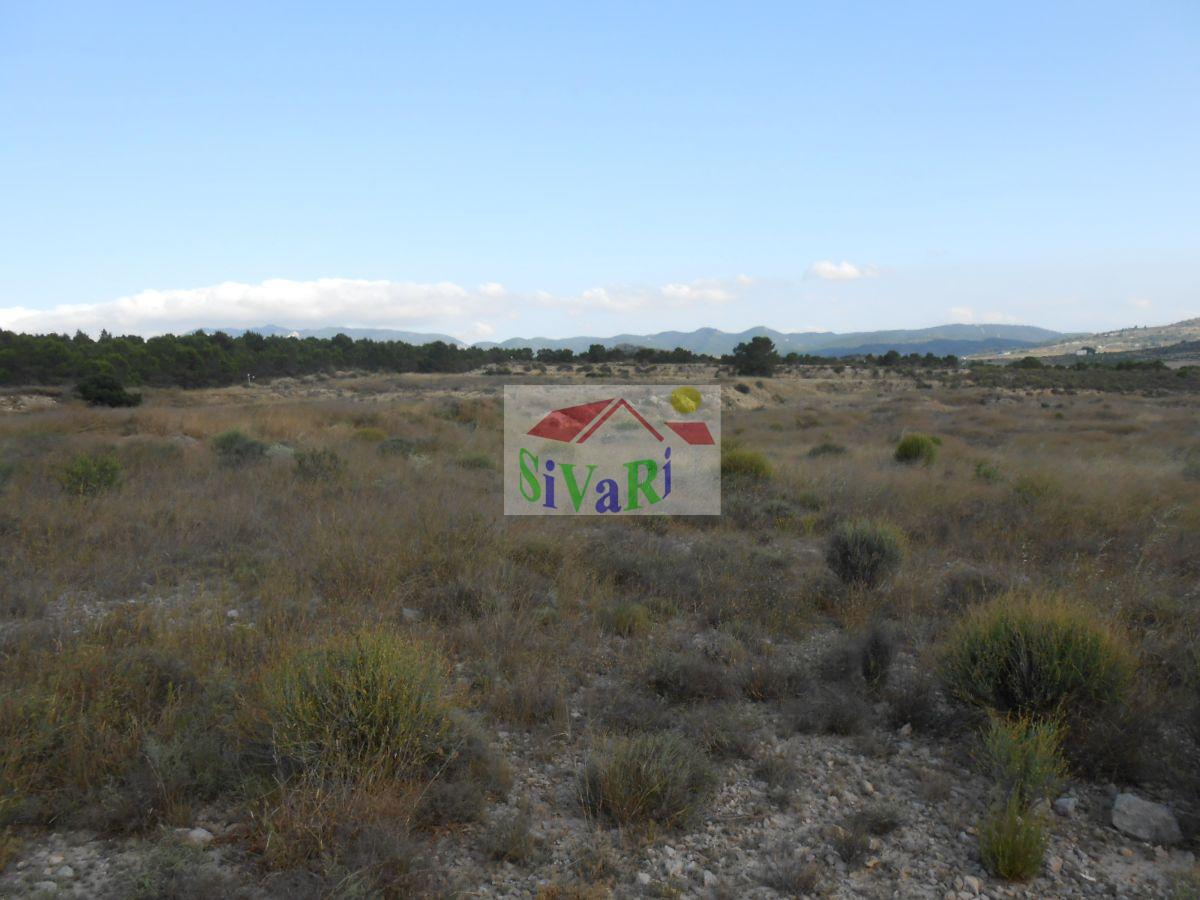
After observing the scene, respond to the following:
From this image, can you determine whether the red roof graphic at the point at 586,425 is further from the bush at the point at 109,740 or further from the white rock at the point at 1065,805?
the bush at the point at 109,740

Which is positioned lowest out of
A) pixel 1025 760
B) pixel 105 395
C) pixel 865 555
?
pixel 1025 760

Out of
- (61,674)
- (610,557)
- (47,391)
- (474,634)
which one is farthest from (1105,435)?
(47,391)

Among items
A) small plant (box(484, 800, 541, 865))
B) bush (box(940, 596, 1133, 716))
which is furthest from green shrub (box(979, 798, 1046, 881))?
small plant (box(484, 800, 541, 865))

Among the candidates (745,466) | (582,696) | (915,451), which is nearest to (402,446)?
(745,466)

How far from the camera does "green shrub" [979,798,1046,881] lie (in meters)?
2.77

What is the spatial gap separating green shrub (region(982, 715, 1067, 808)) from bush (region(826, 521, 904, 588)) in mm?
2637

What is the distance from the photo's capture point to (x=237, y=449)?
12.1 m

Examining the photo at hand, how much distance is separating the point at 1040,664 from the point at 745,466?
7659 mm

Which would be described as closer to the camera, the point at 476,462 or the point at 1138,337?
the point at 476,462

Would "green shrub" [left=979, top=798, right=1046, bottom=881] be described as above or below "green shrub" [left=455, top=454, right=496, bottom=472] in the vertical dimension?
below

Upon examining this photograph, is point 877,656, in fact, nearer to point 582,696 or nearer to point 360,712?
point 582,696

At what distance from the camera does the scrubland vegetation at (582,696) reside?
2850 millimetres

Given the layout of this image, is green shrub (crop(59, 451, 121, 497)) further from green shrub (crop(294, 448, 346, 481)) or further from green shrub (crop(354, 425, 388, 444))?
green shrub (crop(354, 425, 388, 444))

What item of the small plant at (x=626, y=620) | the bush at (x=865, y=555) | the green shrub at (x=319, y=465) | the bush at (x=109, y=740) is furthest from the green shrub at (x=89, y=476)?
the bush at (x=865, y=555)
